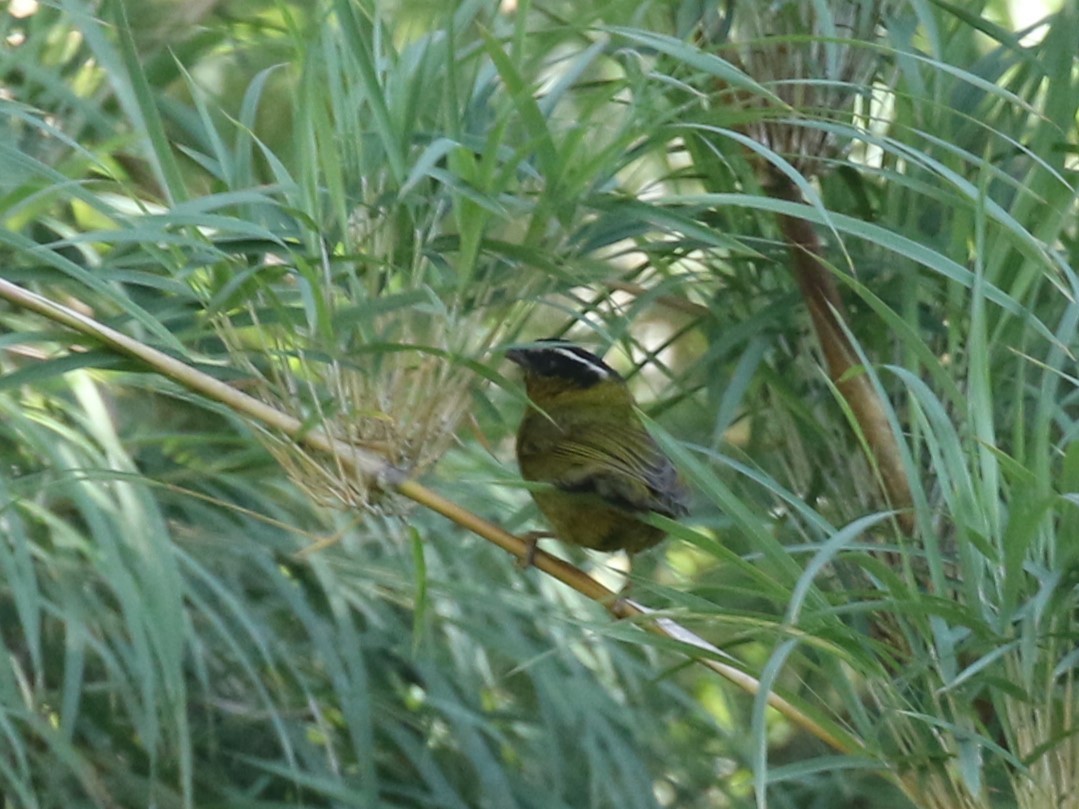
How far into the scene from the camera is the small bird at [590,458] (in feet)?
5.02

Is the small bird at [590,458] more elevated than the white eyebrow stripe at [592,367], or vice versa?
the white eyebrow stripe at [592,367]

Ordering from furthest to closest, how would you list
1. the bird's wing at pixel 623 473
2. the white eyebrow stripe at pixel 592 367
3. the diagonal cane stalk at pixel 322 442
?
1. the white eyebrow stripe at pixel 592 367
2. the bird's wing at pixel 623 473
3. the diagonal cane stalk at pixel 322 442

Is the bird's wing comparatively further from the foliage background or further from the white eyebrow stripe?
the white eyebrow stripe

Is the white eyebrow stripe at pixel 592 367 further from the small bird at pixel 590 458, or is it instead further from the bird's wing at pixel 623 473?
the bird's wing at pixel 623 473

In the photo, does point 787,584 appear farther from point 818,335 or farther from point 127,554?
point 127,554

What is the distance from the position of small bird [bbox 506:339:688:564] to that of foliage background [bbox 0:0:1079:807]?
0.05 m

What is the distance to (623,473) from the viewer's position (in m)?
1.54

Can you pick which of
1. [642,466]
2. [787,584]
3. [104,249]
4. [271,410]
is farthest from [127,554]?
[787,584]

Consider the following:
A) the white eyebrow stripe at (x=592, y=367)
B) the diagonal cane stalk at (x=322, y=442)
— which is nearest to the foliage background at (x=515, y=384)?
the diagonal cane stalk at (x=322, y=442)

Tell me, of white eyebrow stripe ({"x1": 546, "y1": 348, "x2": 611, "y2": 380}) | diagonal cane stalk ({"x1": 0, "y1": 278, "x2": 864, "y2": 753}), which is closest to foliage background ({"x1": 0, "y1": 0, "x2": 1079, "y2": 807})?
diagonal cane stalk ({"x1": 0, "y1": 278, "x2": 864, "y2": 753})

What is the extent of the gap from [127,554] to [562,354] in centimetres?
58

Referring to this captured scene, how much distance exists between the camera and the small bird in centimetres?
153

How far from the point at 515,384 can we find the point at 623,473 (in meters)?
0.35

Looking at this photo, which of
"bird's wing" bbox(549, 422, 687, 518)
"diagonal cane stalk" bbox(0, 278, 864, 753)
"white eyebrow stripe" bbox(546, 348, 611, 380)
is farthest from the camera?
"white eyebrow stripe" bbox(546, 348, 611, 380)
